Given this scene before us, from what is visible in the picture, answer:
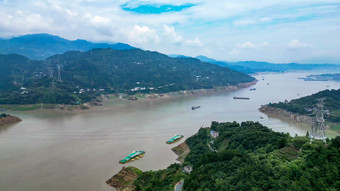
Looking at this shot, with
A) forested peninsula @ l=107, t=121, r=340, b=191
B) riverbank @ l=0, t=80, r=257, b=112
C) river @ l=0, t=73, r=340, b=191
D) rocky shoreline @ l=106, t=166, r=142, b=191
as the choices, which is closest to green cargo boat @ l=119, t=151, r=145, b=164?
river @ l=0, t=73, r=340, b=191

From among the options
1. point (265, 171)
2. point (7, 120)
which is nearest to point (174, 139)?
point (265, 171)

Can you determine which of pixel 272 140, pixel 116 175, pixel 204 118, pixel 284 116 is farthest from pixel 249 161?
pixel 284 116

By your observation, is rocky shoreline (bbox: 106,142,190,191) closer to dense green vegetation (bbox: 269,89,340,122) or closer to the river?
the river

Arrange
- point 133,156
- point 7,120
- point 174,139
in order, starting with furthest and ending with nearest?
point 7,120 < point 174,139 < point 133,156

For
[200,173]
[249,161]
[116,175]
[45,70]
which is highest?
[45,70]

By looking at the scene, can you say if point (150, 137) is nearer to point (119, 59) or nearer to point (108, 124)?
point (108, 124)

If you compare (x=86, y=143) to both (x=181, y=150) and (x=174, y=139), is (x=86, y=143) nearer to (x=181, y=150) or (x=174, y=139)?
(x=174, y=139)

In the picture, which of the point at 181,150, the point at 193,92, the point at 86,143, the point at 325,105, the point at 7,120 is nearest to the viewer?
the point at 181,150
